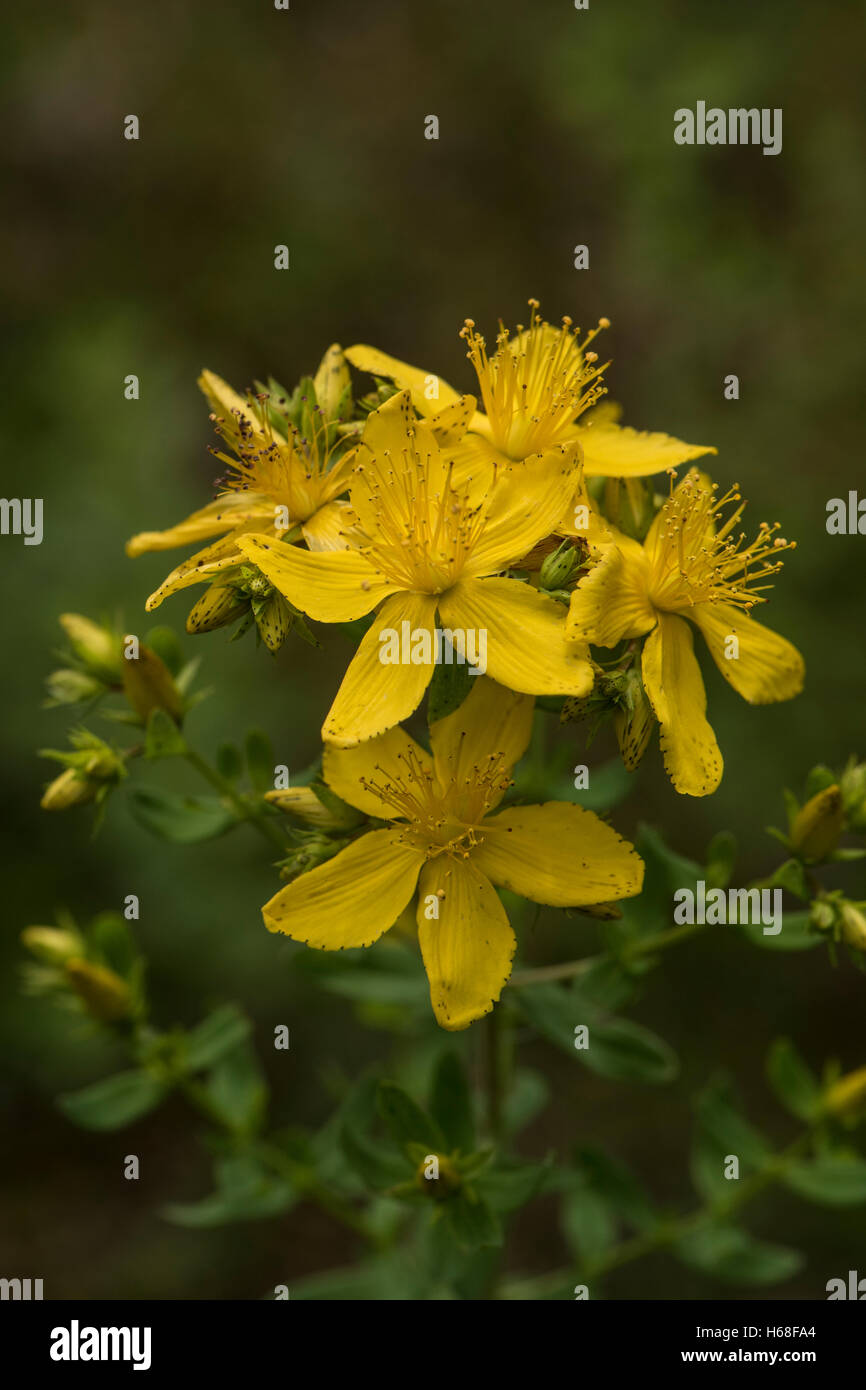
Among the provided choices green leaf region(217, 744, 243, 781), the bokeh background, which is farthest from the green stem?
the bokeh background

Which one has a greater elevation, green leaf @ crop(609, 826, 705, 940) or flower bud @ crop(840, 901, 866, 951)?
green leaf @ crop(609, 826, 705, 940)

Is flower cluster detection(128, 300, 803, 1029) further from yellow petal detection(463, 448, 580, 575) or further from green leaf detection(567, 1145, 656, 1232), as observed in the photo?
green leaf detection(567, 1145, 656, 1232)

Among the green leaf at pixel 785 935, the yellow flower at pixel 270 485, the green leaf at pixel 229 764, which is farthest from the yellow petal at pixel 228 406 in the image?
the green leaf at pixel 785 935

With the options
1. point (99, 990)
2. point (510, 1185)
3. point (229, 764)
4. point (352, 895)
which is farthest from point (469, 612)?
point (99, 990)

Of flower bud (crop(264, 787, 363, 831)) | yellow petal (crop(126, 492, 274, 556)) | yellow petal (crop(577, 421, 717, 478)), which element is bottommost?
flower bud (crop(264, 787, 363, 831))

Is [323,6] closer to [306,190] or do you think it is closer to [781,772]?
[306,190]

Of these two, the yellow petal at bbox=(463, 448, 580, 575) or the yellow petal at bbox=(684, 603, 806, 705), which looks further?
the yellow petal at bbox=(684, 603, 806, 705)
